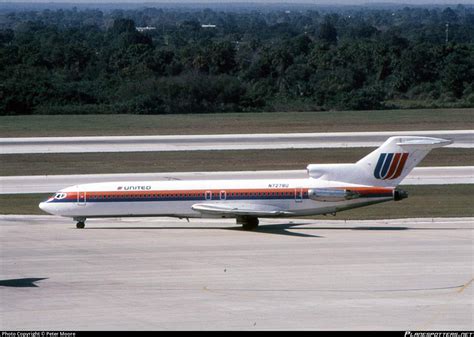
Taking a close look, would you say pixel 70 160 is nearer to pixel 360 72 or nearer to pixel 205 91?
pixel 205 91

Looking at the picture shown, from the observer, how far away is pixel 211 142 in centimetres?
8138

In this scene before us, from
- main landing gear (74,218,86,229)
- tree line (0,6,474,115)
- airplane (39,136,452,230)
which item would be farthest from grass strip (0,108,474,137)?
airplane (39,136,452,230)

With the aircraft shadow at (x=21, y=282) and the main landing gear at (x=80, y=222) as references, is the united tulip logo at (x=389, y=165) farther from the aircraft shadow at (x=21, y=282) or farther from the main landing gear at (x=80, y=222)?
the aircraft shadow at (x=21, y=282)

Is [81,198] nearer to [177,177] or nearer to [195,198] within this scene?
[195,198]

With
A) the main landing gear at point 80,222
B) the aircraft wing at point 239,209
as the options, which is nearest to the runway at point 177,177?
the main landing gear at point 80,222

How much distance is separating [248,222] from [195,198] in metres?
2.94

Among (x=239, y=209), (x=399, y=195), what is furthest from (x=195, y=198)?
(x=399, y=195)

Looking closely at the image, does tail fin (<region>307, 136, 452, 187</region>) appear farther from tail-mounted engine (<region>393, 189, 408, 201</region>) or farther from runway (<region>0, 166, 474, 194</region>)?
runway (<region>0, 166, 474, 194</region>)

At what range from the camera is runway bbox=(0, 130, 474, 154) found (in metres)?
78.1

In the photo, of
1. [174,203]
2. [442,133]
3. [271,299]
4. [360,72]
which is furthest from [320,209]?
[360,72]

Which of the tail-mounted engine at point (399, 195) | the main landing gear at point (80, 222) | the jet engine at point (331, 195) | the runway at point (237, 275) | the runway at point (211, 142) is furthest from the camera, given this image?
the runway at point (211, 142)

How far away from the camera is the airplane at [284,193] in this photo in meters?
46.0

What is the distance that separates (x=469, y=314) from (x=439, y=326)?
2237mm

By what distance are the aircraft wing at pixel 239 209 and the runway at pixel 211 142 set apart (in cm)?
3106
